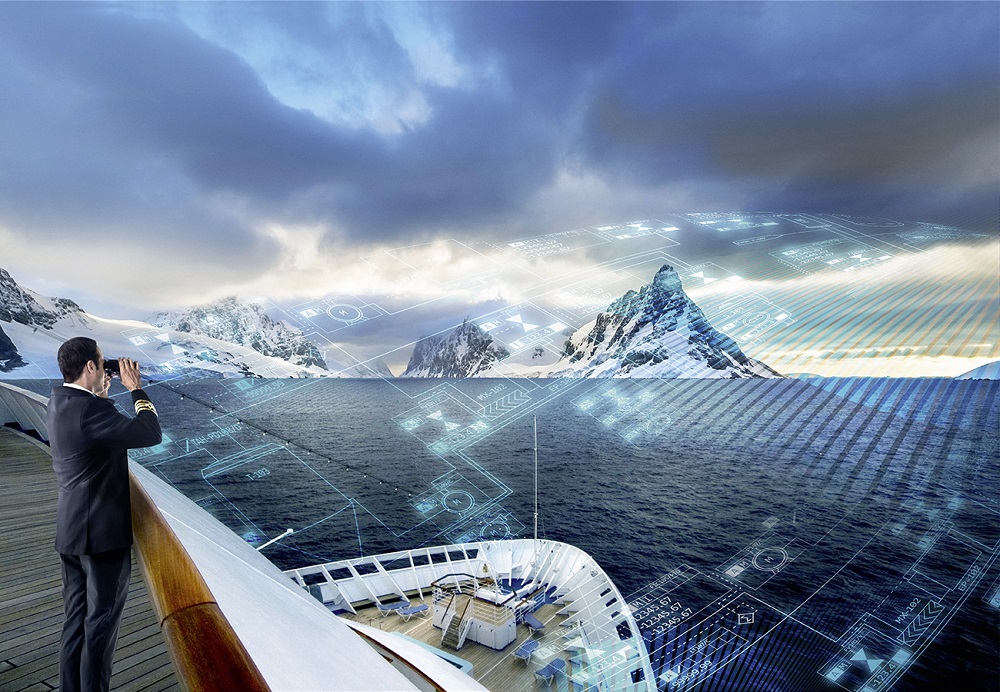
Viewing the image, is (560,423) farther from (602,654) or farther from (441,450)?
(602,654)

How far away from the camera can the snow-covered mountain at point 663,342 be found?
18.5 meters

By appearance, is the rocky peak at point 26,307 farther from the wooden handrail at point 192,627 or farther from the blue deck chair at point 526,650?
the wooden handrail at point 192,627

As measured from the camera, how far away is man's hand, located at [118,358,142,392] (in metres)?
0.96

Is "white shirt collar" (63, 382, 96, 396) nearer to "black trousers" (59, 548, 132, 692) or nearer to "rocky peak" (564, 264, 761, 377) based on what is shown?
"black trousers" (59, 548, 132, 692)

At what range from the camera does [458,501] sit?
53.9 ft

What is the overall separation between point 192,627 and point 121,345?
12.5 meters

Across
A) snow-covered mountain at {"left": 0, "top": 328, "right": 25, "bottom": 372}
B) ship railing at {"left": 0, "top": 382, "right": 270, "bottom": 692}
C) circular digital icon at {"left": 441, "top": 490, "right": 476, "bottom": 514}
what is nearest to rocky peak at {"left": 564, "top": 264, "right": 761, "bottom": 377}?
circular digital icon at {"left": 441, "top": 490, "right": 476, "bottom": 514}

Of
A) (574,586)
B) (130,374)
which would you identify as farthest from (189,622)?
(574,586)

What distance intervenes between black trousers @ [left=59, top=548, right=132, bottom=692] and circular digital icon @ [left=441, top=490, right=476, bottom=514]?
14.6m

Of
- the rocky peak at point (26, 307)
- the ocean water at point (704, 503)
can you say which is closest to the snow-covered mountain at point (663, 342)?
the ocean water at point (704, 503)

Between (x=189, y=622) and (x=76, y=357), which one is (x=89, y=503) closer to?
(x=76, y=357)

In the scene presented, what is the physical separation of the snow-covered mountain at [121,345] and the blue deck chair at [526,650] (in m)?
6.78

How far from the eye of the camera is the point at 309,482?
51.3 feet

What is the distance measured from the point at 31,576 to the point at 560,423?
2740 cm
